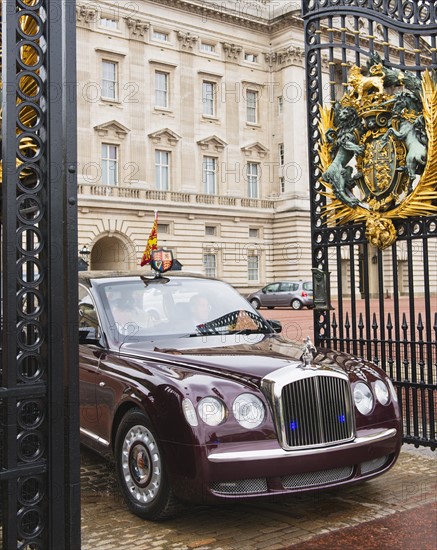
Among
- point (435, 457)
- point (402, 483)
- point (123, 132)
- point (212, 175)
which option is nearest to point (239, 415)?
point (402, 483)

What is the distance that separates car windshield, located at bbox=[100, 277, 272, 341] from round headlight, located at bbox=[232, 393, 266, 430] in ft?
4.90

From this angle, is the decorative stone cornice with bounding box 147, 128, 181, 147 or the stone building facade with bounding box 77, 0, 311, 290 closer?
the stone building facade with bounding box 77, 0, 311, 290

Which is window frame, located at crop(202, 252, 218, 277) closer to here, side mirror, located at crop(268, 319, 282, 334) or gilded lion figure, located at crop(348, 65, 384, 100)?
gilded lion figure, located at crop(348, 65, 384, 100)

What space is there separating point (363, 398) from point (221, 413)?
1.28m

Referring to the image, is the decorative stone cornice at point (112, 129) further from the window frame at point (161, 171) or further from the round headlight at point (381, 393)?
the round headlight at point (381, 393)

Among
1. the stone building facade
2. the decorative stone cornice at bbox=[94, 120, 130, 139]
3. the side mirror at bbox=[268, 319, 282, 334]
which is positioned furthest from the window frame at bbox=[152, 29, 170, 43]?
the side mirror at bbox=[268, 319, 282, 334]

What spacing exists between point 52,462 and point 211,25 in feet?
154

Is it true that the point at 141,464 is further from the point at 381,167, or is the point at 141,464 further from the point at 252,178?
the point at 252,178

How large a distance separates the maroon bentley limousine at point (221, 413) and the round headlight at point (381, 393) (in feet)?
0.03

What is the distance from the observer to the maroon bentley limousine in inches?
188

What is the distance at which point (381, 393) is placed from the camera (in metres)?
5.62

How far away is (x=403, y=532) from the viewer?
Result: 4.80 meters

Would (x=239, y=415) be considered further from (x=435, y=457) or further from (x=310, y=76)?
(x=310, y=76)

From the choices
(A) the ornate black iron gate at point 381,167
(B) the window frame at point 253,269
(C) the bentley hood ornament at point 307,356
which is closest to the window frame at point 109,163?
(B) the window frame at point 253,269
